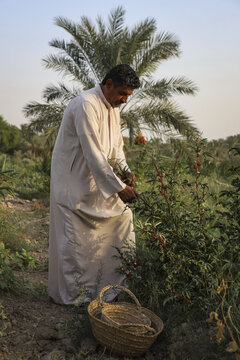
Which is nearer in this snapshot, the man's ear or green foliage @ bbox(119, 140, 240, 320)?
green foliage @ bbox(119, 140, 240, 320)

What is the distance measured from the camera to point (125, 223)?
342 cm

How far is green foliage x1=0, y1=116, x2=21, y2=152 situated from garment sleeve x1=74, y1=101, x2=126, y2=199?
2710 centimetres

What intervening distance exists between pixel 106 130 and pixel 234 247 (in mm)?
1436

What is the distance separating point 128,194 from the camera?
9.75ft

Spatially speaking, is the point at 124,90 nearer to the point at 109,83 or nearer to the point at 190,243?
the point at 109,83

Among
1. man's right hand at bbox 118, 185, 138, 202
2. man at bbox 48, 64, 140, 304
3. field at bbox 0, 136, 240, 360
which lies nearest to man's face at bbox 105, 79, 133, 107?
man at bbox 48, 64, 140, 304

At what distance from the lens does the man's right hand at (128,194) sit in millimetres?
2947

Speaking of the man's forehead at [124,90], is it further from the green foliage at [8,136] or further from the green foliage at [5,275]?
the green foliage at [8,136]

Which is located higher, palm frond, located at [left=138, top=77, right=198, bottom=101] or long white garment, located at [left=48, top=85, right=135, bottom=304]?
palm frond, located at [left=138, top=77, right=198, bottom=101]

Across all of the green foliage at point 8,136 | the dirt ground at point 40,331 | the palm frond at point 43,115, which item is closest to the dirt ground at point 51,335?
the dirt ground at point 40,331

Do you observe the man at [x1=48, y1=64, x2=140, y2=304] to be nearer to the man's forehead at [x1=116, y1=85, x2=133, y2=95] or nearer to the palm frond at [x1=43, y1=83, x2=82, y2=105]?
the man's forehead at [x1=116, y1=85, x2=133, y2=95]

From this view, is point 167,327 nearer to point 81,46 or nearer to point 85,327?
point 85,327

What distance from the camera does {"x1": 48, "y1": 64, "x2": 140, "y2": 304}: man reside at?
3.18 metres

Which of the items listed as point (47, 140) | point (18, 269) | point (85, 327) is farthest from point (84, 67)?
point (85, 327)
